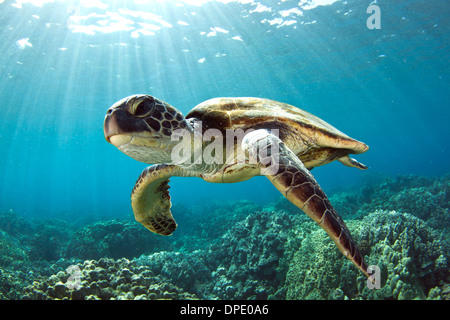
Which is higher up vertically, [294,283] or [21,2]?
[21,2]

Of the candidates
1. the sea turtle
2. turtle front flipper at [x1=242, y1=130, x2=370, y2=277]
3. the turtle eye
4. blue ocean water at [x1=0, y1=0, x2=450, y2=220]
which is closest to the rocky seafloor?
the sea turtle

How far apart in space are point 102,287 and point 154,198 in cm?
147

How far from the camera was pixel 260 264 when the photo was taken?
16.1ft

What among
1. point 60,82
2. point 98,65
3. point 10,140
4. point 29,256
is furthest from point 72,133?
point 29,256

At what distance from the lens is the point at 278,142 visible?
2340 millimetres

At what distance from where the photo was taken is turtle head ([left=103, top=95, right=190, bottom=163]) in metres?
2.11

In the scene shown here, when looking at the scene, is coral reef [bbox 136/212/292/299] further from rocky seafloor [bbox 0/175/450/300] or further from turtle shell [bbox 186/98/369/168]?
turtle shell [bbox 186/98/369/168]

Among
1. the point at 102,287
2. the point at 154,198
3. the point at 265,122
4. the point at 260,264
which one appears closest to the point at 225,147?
the point at 265,122

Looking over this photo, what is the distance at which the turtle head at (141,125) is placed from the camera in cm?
211

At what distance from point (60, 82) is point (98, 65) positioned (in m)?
4.93

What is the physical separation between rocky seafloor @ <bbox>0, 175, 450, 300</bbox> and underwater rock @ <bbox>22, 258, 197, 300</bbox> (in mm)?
13

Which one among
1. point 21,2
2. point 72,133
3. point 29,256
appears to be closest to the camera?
point 29,256

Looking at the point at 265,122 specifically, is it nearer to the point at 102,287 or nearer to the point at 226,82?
the point at 102,287

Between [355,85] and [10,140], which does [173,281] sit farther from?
[10,140]
